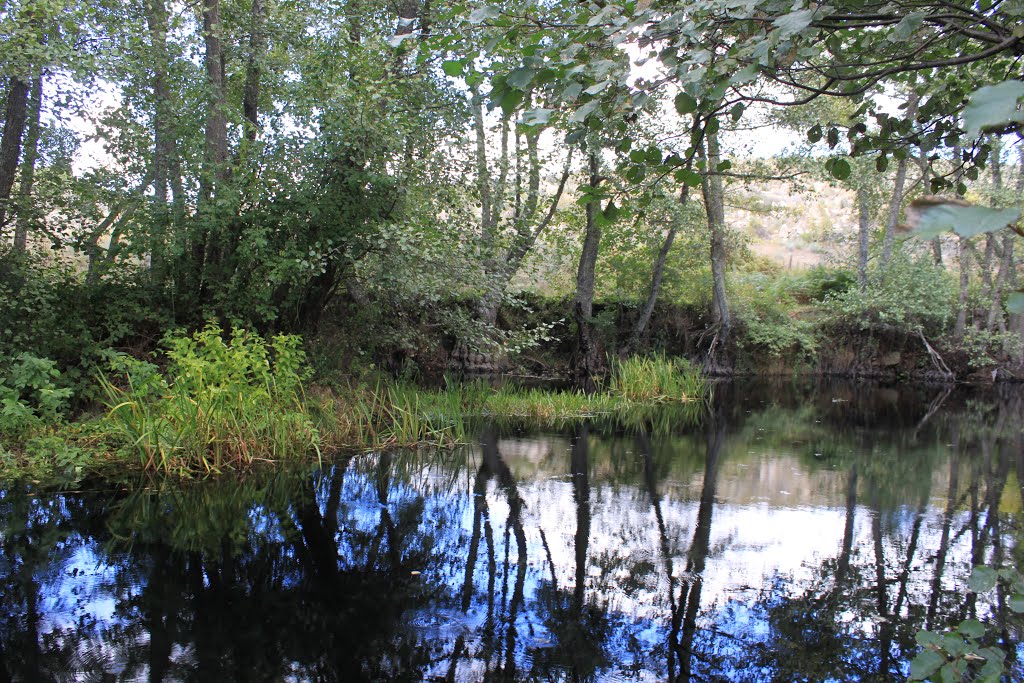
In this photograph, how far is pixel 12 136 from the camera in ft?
24.4

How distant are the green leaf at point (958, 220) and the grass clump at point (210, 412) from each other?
5883 millimetres

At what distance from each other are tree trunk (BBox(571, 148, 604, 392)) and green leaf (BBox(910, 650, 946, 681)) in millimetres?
12182

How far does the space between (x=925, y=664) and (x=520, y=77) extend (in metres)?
1.67

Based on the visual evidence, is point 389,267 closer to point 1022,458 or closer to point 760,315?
point 1022,458

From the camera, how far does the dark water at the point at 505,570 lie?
3.11 meters

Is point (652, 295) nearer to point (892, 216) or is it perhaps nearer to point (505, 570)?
point (892, 216)

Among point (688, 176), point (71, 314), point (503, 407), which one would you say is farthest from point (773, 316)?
point (688, 176)

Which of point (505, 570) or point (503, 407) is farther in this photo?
point (503, 407)

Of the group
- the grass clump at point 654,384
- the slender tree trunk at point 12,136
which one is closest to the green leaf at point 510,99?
the slender tree trunk at point 12,136

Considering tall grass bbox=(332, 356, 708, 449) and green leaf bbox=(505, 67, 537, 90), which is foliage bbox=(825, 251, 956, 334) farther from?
green leaf bbox=(505, 67, 537, 90)

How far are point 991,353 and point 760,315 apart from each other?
4.95m

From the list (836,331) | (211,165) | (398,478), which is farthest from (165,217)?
(836,331)

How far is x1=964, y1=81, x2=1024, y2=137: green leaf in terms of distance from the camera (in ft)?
2.83

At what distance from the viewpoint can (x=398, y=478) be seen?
6.28 meters
